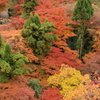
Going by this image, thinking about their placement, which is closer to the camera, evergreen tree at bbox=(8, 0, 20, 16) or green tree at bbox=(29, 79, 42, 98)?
green tree at bbox=(29, 79, 42, 98)

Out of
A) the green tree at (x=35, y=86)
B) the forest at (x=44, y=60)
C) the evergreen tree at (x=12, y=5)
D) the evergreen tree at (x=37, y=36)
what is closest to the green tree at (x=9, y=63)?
the forest at (x=44, y=60)

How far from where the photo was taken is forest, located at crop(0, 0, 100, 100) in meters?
9.48

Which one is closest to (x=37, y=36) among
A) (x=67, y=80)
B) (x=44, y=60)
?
(x=44, y=60)

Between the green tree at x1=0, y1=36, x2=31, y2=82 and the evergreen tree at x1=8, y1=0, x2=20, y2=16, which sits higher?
the evergreen tree at x1=8, y1=0, x2=20, y2=16

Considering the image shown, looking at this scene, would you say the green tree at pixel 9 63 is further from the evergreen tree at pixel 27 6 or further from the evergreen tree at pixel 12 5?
the evergreen tree at pixel 12 5

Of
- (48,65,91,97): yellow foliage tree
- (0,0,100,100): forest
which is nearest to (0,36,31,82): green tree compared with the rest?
(0,0,100,100): forest

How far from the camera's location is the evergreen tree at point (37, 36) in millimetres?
14756

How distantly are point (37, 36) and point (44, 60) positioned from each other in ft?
7.60

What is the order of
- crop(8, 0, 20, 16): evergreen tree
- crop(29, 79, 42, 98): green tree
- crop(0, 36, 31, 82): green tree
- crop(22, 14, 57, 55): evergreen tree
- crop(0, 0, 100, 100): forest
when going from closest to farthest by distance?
crop(0, 0, 100, 100): forest → crop(0, 36, 31, 82): green tree → crop(29, 79, 42, 98): green tree → crop(22, 14, 57, 55): evergreen tree → crop(8, 0, 20, 16): evergreen tree

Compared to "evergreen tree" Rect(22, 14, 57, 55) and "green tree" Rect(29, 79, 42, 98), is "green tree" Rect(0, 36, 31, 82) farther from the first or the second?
"evergreen tree" Rect(22, 14, 57, 55)

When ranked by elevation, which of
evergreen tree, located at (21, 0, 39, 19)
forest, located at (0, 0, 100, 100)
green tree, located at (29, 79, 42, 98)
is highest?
evergreen tree, located at (21, 0, 39, 19)

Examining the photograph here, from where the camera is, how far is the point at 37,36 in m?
15.2

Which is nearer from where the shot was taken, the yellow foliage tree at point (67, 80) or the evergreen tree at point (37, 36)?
the yellow foliage tree at point (67, 80)

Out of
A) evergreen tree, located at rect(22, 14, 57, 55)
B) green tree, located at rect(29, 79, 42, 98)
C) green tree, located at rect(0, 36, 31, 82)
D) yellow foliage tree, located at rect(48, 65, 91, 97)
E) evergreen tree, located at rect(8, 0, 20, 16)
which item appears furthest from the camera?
evergreen tree, located at rect(8, 0, 20, 16)
